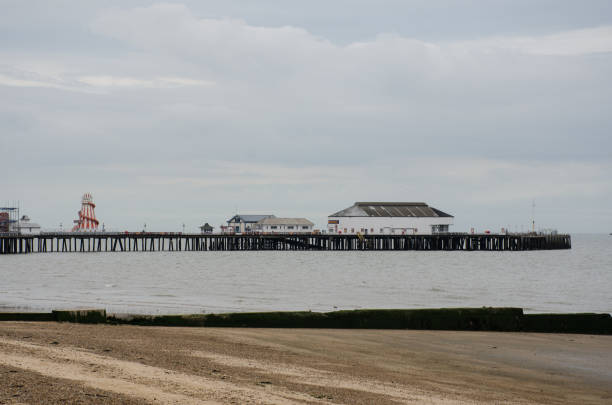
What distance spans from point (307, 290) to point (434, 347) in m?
25.0

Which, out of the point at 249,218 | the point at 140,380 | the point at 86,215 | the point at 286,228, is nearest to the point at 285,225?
the point at 286,228

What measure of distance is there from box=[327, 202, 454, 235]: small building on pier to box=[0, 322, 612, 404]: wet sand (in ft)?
312

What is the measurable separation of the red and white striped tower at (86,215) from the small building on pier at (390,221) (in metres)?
54.6

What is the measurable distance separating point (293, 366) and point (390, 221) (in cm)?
10263

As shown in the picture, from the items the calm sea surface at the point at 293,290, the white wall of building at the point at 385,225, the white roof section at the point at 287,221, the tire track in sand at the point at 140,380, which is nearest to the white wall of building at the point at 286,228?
the white roof section at the point at 287,221

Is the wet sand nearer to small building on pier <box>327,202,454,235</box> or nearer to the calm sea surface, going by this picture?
the calm sea surface

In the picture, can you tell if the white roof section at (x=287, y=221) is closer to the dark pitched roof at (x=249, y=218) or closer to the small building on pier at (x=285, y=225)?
the small building on pier at (x=285, y=225)

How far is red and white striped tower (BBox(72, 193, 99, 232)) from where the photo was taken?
136750mm

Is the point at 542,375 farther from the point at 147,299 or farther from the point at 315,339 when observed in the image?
the point at 147,299

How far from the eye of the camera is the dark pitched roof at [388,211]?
113188mm

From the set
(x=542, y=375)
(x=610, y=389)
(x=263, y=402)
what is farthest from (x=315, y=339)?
(x=263, y=402)

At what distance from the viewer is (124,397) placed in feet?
24.8

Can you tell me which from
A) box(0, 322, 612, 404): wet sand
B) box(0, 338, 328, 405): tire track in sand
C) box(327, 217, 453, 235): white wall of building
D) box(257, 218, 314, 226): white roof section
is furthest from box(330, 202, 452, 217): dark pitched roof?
box(0, 338, 328, 405): tire track in sand

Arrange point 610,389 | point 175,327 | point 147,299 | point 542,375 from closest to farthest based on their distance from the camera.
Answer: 1. point 610,389
2. point 542,375
3. point 175,327
4. point 147,299
